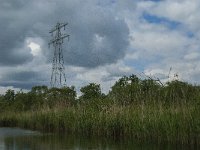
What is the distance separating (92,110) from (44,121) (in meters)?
6.85

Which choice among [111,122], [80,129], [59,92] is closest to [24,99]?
[59,92]

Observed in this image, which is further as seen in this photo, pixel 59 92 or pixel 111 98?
pixel 59 92

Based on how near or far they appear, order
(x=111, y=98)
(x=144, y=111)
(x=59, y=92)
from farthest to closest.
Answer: (x=59, y=92) < (x=111, y=98) < (x=144, y=111)

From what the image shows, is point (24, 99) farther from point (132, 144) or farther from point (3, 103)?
point (132, 144)

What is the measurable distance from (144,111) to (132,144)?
177 centimetres

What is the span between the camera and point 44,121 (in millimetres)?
25844

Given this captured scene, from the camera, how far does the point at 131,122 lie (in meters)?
16.5

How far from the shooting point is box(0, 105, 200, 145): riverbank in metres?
13.5

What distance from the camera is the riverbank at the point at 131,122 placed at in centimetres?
1354

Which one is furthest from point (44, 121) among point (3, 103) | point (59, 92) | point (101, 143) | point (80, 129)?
point (3, 103)

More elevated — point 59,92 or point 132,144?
point 59,92

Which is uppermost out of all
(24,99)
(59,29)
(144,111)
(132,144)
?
(59,29)

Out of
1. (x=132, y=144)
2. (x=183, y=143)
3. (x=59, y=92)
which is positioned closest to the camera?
(x=183, y=143)

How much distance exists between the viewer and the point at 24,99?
44.3 meters
